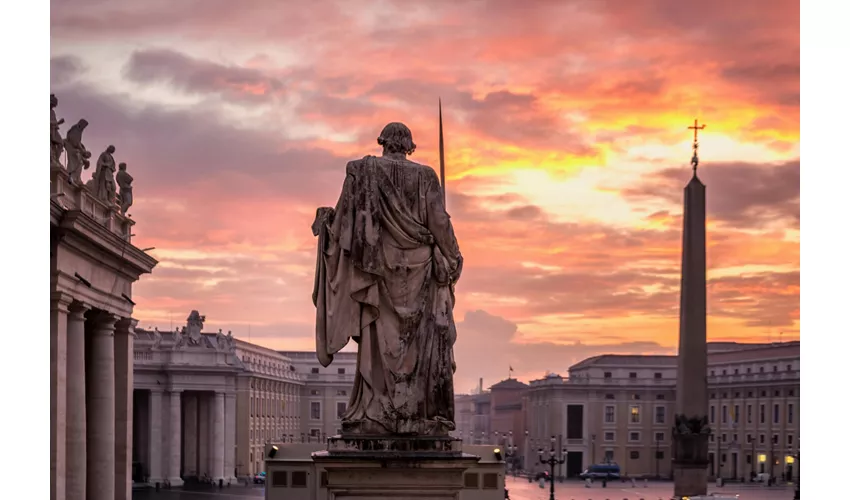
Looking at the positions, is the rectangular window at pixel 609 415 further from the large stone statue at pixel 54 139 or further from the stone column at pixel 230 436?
the large stone statue at pixel 54 139

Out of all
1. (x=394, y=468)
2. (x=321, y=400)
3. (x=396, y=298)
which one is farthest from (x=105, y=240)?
(x=321, y=400)

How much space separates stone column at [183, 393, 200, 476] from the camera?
392 feet

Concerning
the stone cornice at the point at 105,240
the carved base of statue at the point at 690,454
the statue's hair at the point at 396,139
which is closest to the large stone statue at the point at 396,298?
the statue's hair at the point at 396,139

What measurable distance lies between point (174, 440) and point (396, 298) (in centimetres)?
10438

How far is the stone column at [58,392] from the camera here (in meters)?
36.2

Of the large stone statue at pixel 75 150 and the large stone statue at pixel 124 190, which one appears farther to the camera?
the large stone statue at pixel 124 190

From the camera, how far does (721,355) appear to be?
148 m

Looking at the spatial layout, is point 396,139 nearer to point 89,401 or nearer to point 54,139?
point 54,139

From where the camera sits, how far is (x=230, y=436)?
4852 inches

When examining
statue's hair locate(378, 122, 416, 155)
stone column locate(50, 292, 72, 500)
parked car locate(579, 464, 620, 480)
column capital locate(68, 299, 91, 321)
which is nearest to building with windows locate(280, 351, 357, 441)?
parked car locate(579, 464, 620, 480)

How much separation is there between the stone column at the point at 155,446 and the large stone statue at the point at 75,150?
6900 centimetres

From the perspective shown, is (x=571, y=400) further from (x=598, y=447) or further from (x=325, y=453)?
(x=325, y=453)

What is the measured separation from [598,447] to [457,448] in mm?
155135
